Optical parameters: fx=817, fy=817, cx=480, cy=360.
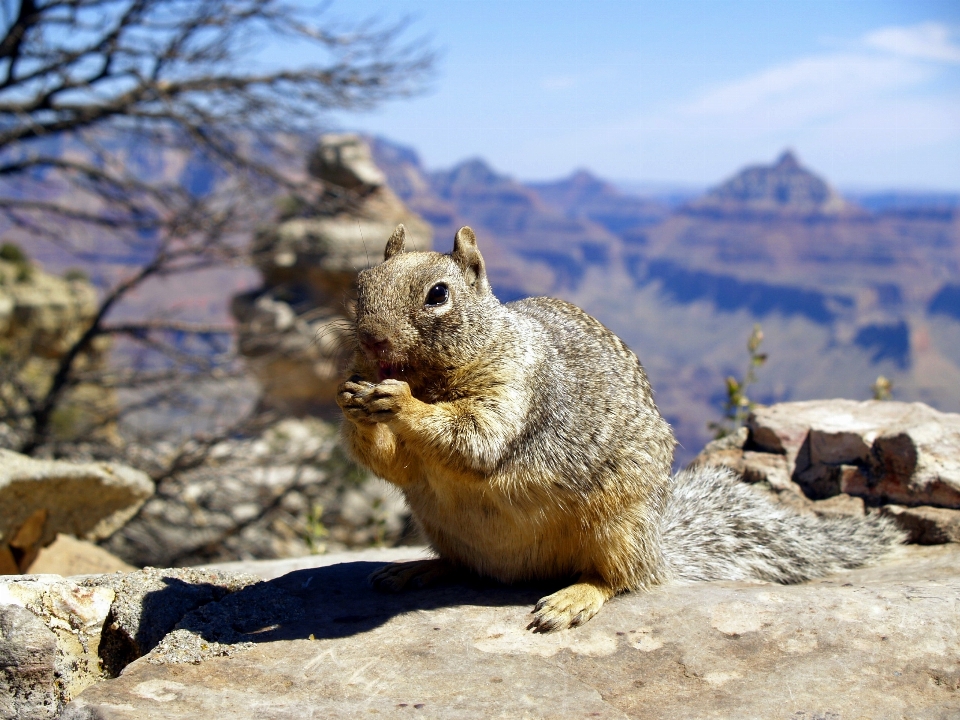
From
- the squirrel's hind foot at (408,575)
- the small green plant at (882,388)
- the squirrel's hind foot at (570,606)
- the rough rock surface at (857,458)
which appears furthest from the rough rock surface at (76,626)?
the small green plant at (882,388)

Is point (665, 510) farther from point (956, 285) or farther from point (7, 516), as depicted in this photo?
point (956, 285)

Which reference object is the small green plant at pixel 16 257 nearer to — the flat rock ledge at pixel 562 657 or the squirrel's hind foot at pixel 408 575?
the squirrel's hind foot at pixel 408 575

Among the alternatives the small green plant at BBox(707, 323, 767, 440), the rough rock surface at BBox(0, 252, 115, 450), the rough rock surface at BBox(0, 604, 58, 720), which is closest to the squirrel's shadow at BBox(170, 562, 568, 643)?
the rough rock surface at BBox(0, 604, 58, 720)

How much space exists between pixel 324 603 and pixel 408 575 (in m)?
0.49

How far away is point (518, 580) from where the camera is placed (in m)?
4.45

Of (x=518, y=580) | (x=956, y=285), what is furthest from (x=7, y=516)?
(x=956, y=285)

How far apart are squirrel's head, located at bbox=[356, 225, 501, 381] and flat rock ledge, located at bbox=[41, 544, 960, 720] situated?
1.26 m

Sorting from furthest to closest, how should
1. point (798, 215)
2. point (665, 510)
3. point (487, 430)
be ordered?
point (798, 215)
point (665, 510)
point (487, 430)

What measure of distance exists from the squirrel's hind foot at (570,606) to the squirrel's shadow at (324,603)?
127 mm

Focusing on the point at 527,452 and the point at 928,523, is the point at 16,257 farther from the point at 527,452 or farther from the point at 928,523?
the point at 928,523

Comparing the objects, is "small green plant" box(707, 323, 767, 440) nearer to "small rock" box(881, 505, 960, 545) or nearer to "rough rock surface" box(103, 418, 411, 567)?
"small rock" box(881, 505, 960, 545)

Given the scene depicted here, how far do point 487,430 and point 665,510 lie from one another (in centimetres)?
153

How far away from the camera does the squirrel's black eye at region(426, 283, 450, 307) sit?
12.5ft

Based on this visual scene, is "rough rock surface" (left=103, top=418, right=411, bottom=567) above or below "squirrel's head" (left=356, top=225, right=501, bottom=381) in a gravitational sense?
below
